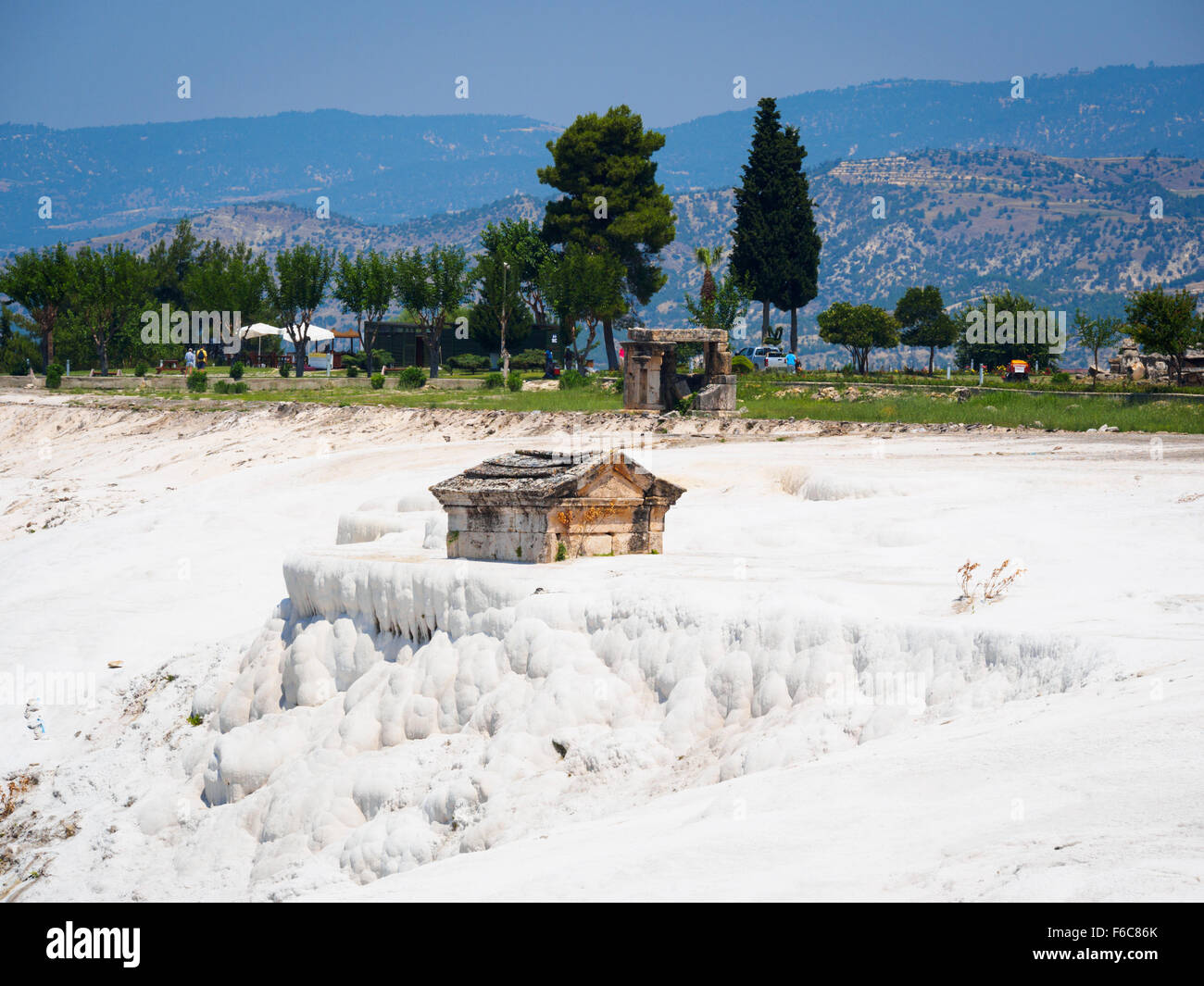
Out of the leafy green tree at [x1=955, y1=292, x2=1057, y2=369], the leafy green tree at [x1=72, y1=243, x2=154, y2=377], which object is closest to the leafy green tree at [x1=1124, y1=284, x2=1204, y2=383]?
the leafy green tree at [x1=955, y1=292, x2=1057, y2=369]

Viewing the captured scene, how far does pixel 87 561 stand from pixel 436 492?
14076mm

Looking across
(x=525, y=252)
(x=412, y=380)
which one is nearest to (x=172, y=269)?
(x=525, y=252)

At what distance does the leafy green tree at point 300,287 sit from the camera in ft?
217

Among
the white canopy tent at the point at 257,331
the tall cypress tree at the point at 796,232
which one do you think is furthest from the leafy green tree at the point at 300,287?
the tall cypress tree at the point at 796,232

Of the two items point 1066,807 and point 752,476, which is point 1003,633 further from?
point 752,476

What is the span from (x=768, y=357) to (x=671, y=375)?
88.1 ft

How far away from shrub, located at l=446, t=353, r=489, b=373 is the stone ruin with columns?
2999cm

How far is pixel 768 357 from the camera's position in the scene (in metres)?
66.2

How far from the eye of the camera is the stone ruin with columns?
38750mm

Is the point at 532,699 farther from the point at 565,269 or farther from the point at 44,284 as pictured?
the point at 44,284

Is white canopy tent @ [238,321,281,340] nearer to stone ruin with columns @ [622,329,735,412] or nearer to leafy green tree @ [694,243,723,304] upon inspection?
leafy green tree @ [694,243,723,304]
